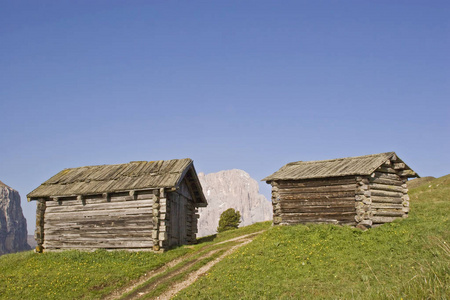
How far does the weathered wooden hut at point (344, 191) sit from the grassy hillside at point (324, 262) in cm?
164

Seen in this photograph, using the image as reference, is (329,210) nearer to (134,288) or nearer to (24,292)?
(134,288)

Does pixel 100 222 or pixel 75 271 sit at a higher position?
pixel 100 222

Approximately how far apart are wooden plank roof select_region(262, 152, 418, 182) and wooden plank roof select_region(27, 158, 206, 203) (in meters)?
6.45

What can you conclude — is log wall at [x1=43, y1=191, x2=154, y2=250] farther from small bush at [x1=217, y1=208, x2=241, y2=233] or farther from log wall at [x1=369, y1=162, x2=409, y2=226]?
small bush at [x1=217, y1=208, x2=241, y2=233]

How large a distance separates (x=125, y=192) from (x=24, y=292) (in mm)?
8623

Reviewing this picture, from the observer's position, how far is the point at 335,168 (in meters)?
26.2

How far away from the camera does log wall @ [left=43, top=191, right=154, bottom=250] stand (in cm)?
2456

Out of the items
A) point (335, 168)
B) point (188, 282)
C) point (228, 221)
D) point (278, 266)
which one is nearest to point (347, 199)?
point (335, 168)

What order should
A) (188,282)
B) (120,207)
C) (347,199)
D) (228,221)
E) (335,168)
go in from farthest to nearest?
(228,221) → (335,168) → (120,207) → (347,199) → (188,282)

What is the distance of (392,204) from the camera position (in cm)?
2683

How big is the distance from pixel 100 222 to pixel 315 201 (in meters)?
13.6

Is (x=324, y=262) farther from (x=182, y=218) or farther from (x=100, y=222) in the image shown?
(x=100, y=222)

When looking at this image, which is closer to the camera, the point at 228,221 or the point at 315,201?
the point at 315,201

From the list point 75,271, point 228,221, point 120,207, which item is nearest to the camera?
point 75,271
